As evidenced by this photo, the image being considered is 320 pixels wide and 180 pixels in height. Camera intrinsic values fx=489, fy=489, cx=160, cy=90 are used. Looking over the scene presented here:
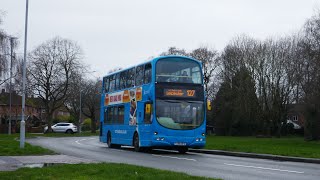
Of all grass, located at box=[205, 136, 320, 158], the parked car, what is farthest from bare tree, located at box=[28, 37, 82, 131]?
grass, located at box=[205, 136, 320, 158]

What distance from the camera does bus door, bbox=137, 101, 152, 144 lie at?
24.1 meters

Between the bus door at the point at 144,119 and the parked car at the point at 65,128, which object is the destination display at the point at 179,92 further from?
the parked car at the point at 65,128

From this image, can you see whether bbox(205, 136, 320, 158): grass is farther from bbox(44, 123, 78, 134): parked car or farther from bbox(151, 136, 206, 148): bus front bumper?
bbox(44, 123, 78, 134): parked car

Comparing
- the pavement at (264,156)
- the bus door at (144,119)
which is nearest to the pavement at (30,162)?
the bus door at (144,119)

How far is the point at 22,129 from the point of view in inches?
1000

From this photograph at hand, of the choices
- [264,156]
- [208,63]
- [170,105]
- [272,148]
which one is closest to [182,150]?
[170,105]

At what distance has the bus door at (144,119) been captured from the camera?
24.1m

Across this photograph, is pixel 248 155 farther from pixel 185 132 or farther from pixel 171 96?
pixel 171 96

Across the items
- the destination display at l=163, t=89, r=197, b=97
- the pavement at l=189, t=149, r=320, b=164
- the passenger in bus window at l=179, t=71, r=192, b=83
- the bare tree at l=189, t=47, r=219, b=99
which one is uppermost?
the bare tree at l=189, t=47, r=219, b=99

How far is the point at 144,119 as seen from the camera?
24.9 m

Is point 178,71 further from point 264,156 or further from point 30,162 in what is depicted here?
point 30,162

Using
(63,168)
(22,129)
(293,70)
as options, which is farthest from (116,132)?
(293,70)

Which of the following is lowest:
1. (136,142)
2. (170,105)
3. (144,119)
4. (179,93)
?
(136,142)

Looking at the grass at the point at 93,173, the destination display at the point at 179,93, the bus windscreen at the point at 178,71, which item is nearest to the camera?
the grass at the point at 93,173
